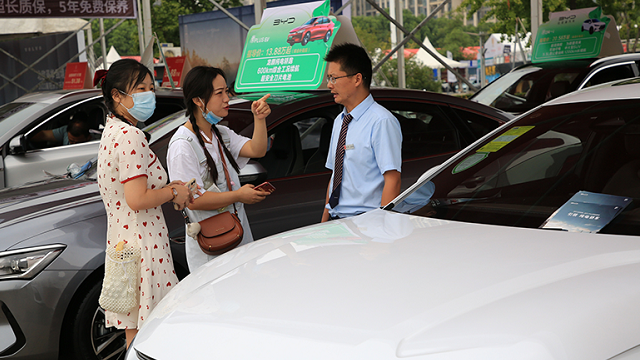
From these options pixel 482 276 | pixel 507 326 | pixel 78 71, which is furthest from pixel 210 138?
pixel 78 71

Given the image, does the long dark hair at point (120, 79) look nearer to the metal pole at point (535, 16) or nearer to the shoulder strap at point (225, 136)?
the shoulder strap at point (225, 136)

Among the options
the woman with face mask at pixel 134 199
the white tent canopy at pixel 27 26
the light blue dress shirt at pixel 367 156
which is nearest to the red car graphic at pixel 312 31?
the light blue dress shirt at pixel 367 156

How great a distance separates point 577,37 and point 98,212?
9.21 meters

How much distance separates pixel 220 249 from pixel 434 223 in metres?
1.10

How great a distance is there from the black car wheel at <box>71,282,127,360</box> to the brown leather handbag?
2.54 feet

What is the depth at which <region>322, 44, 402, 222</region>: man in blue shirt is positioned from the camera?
3176 mm

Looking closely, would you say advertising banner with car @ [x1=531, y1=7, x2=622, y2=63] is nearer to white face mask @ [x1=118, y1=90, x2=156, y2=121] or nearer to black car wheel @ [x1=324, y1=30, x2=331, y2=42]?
black car wheel @ [x1=324, y1=30, x2=331, y2=42]

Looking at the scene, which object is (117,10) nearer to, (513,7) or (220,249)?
(220,249)

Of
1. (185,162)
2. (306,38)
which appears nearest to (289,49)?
(306,38)

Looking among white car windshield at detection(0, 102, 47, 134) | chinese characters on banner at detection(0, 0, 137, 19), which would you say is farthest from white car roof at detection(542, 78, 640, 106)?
chinese characters on banner at detection(0, 0, 137, 19)

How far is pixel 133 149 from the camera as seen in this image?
2814 mm

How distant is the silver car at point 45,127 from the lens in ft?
19.9

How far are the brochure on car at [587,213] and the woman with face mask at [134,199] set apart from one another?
1566 millimetres

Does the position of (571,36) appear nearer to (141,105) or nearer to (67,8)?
(67,8)
